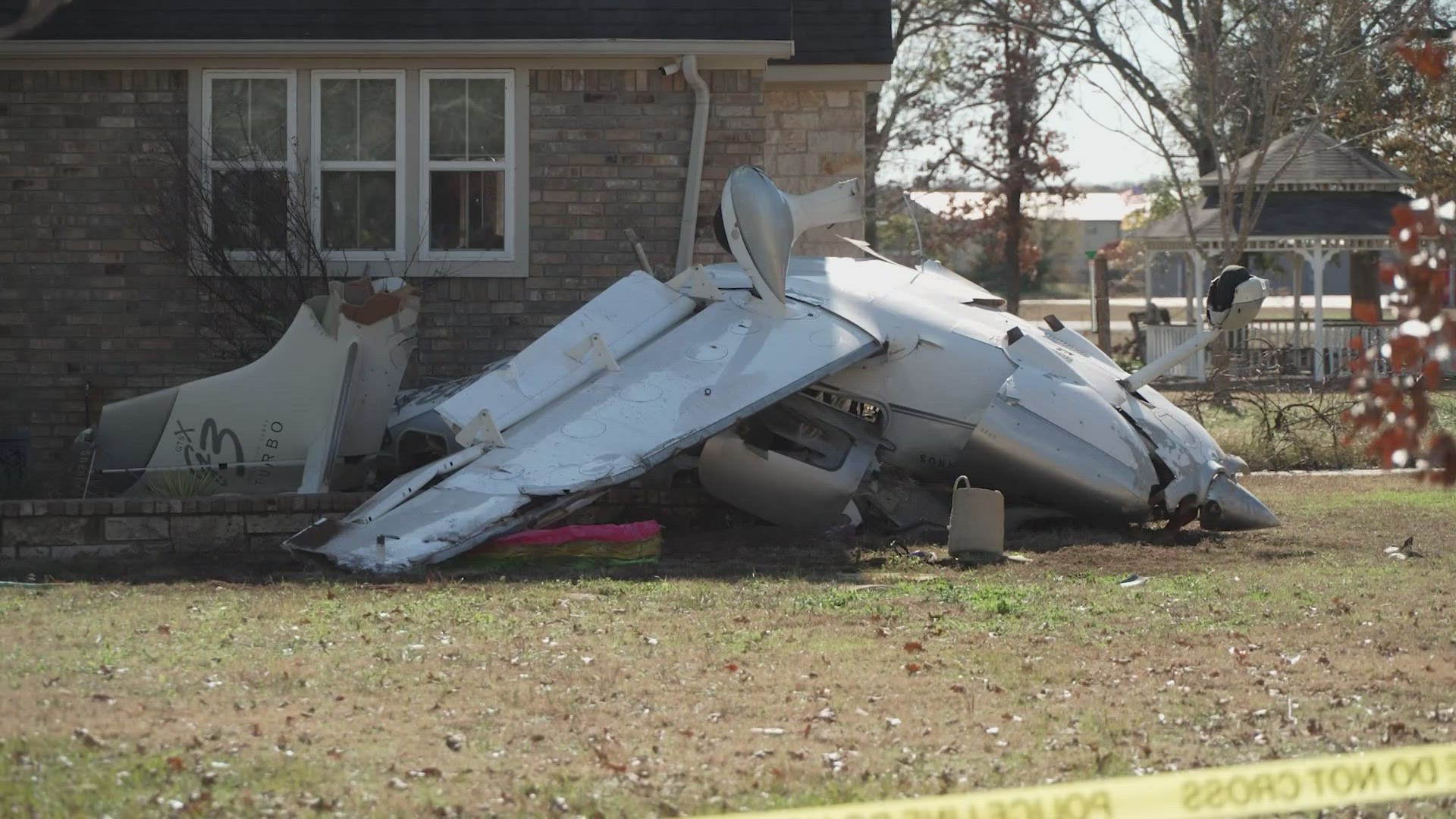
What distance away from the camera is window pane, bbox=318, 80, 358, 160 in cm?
1398

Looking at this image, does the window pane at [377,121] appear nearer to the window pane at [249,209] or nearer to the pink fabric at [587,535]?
the window pane at [249,209]

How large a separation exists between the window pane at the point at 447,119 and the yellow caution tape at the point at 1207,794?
9.81 meters

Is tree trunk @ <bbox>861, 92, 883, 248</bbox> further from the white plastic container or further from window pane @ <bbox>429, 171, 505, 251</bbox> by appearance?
the white plastic container

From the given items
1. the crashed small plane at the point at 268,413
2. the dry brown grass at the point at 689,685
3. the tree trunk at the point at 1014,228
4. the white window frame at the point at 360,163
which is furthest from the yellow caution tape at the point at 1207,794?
the tree trunk at the point at 1014,228

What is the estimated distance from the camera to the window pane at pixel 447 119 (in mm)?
14000

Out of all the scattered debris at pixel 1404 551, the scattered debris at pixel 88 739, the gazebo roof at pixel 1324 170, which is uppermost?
the gazebo roof at pixel 1324 170

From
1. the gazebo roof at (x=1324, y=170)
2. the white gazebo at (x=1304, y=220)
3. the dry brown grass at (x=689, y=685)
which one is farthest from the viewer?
the gazebo roof at (x=1324, y=170)

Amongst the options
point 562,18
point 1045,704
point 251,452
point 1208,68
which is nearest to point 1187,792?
point 1045,704

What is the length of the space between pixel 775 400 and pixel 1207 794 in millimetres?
5748

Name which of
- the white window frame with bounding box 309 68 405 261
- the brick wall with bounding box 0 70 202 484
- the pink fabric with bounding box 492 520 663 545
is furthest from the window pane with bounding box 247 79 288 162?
the pink fabric with bounding box 492 520 663 545

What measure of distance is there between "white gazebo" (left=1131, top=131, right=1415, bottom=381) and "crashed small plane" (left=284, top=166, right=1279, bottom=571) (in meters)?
17.1

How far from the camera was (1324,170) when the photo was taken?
102 ft

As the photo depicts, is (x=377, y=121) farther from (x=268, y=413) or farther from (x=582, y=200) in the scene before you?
(x=268, y=413)

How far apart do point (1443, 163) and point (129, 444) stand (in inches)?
1146
